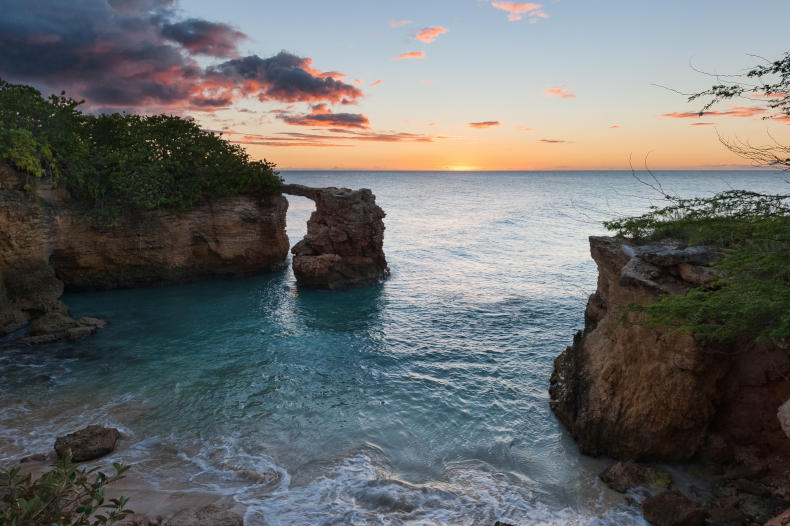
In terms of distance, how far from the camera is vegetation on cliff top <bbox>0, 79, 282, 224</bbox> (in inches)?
867

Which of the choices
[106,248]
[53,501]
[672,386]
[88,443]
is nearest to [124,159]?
[106,248]

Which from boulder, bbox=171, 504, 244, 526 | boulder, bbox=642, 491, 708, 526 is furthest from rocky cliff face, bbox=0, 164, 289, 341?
boulder, bbox=642, 491, 708, 526

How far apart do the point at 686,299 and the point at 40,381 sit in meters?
18.9

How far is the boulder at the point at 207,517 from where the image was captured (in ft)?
27.4

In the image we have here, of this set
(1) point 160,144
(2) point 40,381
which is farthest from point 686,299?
(1) point 160,144

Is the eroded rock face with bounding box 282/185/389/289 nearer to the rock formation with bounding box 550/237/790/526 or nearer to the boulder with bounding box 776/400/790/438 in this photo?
the rock formation with bounding box 550/237/790/526

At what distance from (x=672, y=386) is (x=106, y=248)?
2827cm

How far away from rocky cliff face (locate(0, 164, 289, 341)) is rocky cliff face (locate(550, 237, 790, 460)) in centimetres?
2040

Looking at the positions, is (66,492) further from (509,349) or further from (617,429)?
(509,349)

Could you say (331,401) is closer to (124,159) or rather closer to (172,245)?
(172,245)

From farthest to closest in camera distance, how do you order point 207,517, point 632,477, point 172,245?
point 172,245 → point 632,477 → point 207,517

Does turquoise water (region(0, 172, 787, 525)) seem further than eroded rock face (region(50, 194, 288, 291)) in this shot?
No

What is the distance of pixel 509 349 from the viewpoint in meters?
18.1

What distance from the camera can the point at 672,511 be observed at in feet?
28.8
